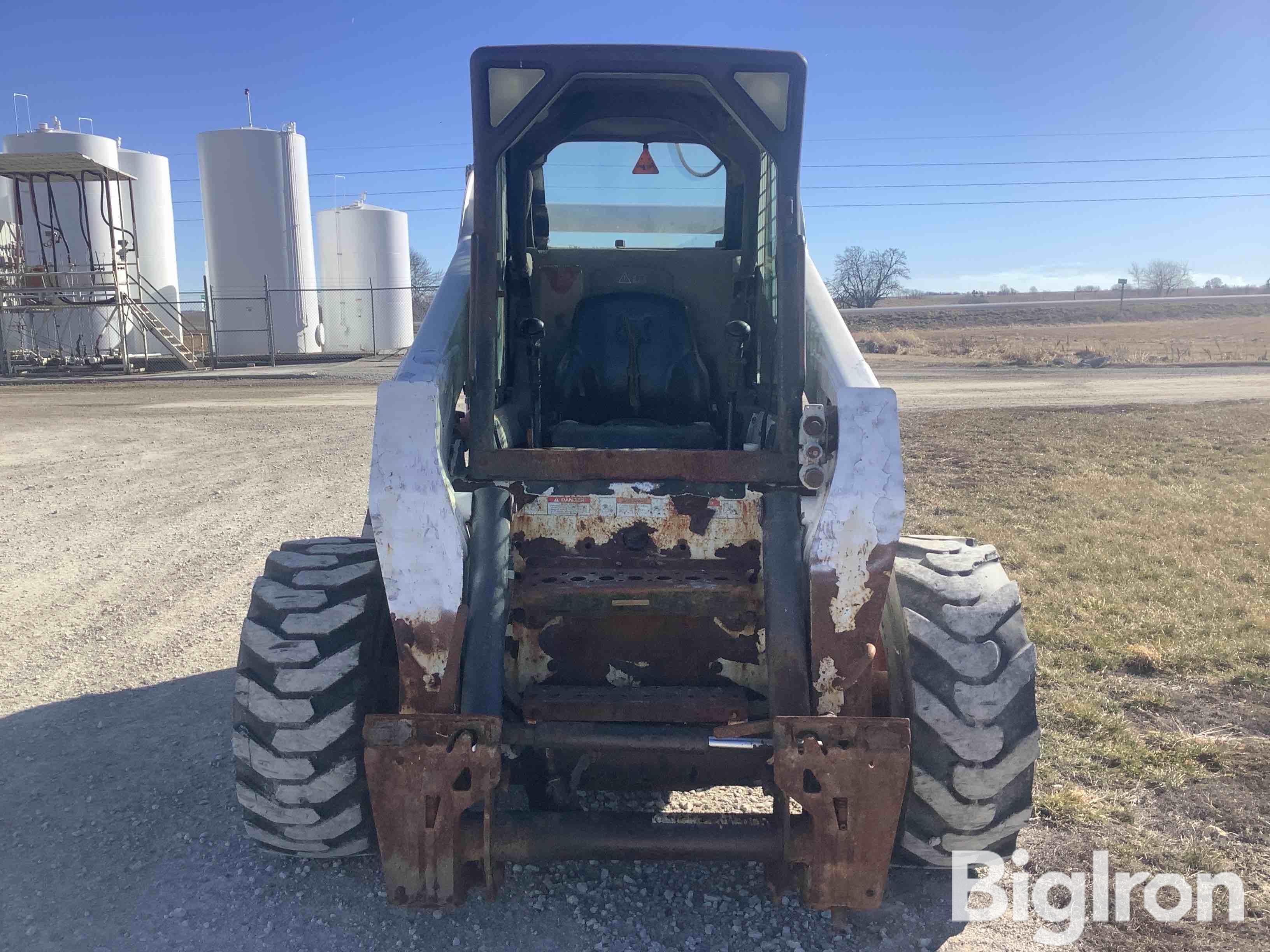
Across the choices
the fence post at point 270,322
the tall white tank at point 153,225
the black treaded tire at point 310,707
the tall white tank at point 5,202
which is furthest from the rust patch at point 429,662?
the tall white tank at point 5,202

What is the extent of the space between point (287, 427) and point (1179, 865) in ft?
41.8

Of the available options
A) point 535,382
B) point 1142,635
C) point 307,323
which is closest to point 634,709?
point 535,382

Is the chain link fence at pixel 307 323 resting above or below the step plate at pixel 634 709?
above

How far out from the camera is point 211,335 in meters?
24.5

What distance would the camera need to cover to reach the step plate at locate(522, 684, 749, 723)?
287 centimetres

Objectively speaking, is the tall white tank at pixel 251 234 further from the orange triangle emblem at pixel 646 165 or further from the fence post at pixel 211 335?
the orange triangle emblem at pixel 646 165

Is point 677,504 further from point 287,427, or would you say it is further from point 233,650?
point 287,427

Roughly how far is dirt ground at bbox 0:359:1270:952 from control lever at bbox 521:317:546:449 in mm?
1603

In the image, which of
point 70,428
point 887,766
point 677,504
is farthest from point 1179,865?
point 70,428

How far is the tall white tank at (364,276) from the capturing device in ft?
96.9

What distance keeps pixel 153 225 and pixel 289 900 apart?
31.7 m

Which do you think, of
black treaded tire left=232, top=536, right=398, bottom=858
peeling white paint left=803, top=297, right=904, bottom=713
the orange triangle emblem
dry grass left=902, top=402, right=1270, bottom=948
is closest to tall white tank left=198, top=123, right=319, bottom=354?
dry grass left=902, top=402, right=1270, bottom=948

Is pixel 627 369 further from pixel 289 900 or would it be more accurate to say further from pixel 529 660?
pixel 289 900
